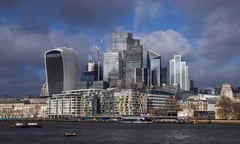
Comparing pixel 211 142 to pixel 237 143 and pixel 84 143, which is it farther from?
pixel 84 143

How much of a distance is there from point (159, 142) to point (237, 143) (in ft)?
48.8

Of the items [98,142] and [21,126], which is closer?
[98,142]

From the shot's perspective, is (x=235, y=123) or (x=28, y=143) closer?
(x=28, y=143)

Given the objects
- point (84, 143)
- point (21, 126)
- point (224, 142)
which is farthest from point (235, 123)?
point (84, 143)

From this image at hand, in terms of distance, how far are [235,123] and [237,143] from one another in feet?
385

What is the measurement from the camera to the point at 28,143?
267 feet

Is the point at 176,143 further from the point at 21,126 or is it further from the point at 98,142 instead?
the point at 21,126

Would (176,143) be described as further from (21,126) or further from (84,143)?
(21,126)

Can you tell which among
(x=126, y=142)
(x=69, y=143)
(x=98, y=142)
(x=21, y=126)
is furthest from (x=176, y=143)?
(x=21, y=126)

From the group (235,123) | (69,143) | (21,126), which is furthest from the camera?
(235,123)

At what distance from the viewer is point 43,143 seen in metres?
80.7

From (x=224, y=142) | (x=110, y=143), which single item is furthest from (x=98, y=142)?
(x=224, y=142)

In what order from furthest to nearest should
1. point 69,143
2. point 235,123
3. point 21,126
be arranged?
point 235,123
point 21,126
point 69,143

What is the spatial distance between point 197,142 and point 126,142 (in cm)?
1421
